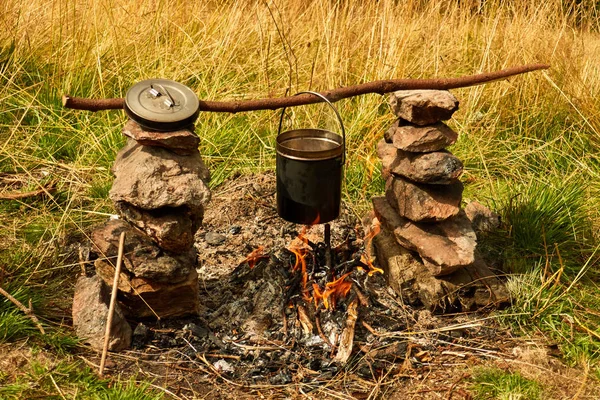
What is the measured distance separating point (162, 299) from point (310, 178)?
3.11 ft

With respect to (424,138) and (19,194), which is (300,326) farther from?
(19,194)

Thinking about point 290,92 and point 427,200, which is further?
point 290,92

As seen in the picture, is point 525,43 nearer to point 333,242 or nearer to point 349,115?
point 349,115

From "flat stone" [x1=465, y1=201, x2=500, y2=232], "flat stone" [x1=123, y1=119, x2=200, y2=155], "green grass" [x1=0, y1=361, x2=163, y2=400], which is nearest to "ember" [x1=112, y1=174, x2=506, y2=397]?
"green grass" [x1=0, y1=361, x2=163, y2=400]

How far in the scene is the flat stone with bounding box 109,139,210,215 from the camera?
3.25m

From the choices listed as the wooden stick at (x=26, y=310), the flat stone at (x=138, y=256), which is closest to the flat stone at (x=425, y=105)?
the flat stone at (x=138, y=256)

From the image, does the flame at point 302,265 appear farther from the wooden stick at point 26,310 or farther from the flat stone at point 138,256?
the wooden stick at point 26,310

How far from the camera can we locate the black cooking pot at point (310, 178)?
11.4 ft

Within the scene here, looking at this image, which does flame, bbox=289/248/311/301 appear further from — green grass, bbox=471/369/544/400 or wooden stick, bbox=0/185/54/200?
wooden stick, bbox=0/185/54/200

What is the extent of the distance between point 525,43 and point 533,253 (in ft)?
8.66

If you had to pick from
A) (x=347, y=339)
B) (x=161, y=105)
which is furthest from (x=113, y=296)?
(x=347, y=339)

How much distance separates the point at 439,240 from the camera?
379 cm

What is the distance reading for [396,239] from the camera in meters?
4.00

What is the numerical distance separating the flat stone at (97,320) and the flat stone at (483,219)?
7.21 ft
